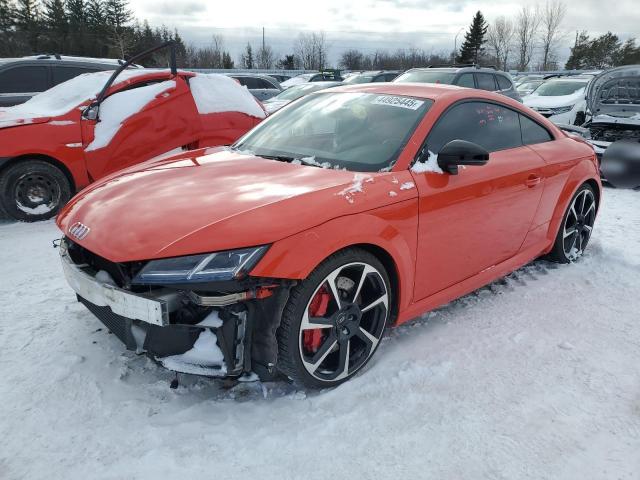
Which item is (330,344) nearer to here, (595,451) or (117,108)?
(595,451)

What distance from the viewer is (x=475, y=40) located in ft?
199

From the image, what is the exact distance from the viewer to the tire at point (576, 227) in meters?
4.15

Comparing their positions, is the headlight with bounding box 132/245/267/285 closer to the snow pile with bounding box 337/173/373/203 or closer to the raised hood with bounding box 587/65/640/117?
the snow pile with bounding box 337/173/373/203

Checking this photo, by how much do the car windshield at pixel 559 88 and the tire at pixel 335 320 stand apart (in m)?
12.4

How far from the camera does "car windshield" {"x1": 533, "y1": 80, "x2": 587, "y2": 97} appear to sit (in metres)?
12.8

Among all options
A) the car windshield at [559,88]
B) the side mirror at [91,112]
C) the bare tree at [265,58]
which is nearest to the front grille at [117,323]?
the side mirror at [91,112]

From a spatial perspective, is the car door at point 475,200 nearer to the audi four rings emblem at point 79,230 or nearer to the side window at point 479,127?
the side window at point 479,127

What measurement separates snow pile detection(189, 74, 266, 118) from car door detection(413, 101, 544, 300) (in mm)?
3612

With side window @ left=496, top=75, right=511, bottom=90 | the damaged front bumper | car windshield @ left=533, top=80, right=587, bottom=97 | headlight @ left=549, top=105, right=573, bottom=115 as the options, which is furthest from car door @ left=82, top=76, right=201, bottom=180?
car windshield @ left=533, top=80, right=587, bottom=97

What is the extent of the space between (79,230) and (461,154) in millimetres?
2048

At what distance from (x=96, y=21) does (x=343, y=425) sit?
189 ft

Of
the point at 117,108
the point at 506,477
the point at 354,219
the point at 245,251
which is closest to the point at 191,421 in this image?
the point at 245,251

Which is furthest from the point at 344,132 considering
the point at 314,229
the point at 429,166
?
the point at 314,229

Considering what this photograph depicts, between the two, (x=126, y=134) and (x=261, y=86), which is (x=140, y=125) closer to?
(x=126, y=134)
